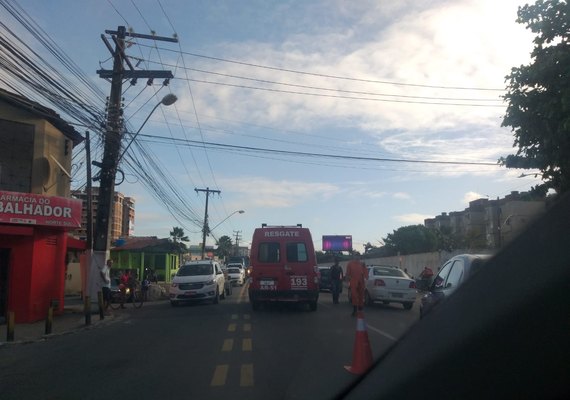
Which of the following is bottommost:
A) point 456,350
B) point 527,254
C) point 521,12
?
point 456,350

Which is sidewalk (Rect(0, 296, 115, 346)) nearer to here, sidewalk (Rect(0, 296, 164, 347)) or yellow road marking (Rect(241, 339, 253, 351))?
sidewalk (Rect(0, 296, 164, 347))

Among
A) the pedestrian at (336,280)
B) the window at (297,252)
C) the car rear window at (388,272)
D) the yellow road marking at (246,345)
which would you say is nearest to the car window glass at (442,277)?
the yellow road marking at (246,345)

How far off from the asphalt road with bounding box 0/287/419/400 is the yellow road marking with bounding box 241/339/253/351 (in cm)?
2

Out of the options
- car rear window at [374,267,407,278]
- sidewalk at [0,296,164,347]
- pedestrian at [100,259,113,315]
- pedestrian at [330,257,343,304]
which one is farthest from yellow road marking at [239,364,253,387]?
pedestrian at [330,257,343,304]

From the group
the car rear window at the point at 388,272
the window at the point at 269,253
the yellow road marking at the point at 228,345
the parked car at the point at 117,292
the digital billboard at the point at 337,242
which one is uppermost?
the digital billboard at the point at 337,242

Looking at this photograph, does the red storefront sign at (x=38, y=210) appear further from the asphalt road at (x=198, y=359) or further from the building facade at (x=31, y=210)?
the asphalt road at (x=198, y=359)

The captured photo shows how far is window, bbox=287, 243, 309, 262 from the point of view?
56.6ft

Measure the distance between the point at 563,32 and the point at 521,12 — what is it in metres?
0.98

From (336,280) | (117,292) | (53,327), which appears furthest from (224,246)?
(53,327)

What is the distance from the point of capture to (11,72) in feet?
41.0

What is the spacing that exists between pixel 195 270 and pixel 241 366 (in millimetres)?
14587

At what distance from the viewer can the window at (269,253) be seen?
1730 cm

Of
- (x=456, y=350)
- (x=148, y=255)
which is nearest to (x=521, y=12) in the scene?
(x=456, y=350)

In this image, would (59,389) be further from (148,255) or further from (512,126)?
(148,255)
